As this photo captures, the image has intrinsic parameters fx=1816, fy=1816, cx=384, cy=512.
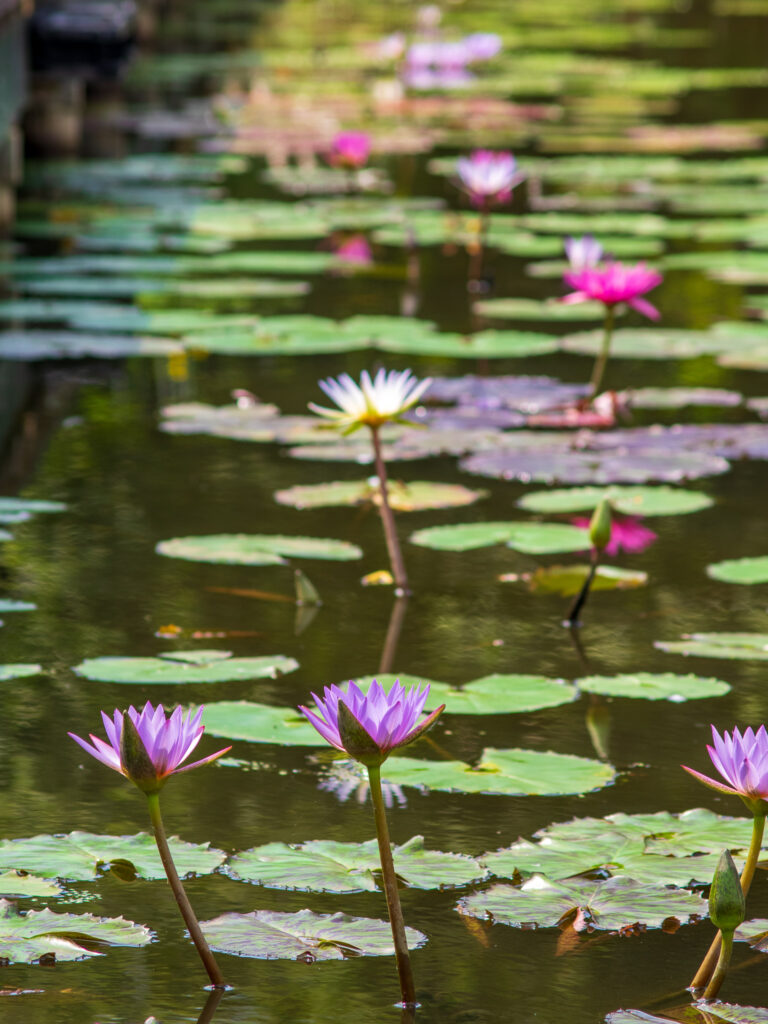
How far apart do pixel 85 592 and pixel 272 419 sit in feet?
3.52

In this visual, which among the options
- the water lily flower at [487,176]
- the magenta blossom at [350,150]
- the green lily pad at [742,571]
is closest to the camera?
the green lily pad at [742,571]

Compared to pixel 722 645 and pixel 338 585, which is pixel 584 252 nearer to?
pixel 338 585

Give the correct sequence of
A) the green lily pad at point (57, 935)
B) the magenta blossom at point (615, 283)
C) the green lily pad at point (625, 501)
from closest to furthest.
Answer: the green lily pad at point (57, 935) < the green lily pad at point (625, 501) < the magenta blossom at point (615, 283)

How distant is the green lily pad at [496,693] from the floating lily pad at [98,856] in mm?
442

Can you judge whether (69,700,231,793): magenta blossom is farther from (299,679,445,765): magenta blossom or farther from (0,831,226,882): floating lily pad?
(0,831,226,882): floating lily pad

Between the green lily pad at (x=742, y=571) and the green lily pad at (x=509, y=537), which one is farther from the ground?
the green lily pad at (x=509, y=537)

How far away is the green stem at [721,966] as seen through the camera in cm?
136

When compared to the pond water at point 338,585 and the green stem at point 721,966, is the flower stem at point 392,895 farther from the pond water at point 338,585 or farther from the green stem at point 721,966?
the green stem at point 721,966

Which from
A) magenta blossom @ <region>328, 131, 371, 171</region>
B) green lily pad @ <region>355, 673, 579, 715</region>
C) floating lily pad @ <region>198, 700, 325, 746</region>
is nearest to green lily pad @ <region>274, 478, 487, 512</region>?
green lily pad @ <region>355, 673, 579, 715</region>

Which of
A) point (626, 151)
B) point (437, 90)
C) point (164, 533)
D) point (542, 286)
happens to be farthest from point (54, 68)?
point (164, 533)

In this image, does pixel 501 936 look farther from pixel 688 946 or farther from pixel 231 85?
pixel 231 85

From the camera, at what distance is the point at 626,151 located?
26.6 feet

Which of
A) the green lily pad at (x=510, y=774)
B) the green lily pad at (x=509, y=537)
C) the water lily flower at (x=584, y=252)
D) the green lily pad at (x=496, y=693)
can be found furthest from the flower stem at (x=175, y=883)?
the water lily flower at (x=584, y=252)

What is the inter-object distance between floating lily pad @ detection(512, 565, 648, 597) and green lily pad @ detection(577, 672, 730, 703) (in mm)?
412
